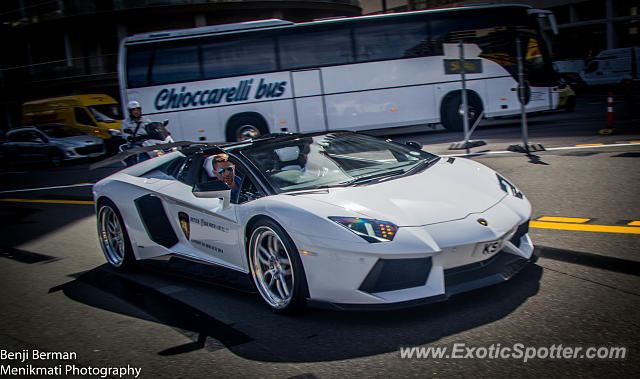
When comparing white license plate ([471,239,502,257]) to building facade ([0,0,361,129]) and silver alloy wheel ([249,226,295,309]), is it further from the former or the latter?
building facade ([0,0,361,129])

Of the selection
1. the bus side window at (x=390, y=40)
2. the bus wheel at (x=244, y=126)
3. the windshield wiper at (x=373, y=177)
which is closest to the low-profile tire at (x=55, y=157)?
the bus wheel at (x=244, y=126)

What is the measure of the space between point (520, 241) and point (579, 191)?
129 inches

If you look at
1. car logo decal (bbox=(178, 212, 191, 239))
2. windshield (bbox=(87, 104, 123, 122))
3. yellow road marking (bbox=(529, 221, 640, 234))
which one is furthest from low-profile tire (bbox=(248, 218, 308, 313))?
windshield (bbox=(87, 104, 123, 122))

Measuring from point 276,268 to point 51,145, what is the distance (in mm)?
18116

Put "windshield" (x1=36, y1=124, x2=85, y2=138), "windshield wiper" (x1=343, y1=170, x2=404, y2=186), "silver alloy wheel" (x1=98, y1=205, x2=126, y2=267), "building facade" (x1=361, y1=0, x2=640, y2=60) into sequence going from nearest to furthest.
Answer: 1. "windshield wiper" (x1=343, y1=170, x2=404, y2=186)
2. "silver alloy wheel" (x1=98, y1=205, x2=126, y2=267)
3. "windshield" (x1=36, y1=124, x2=85, y2=138)
4. "building facade" (x1=361, y1=0, x2=640, y2=60)

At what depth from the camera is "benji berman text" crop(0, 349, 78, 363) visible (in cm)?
378

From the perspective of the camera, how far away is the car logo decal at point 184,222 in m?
4.94

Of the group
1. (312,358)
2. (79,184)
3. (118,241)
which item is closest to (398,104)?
(79,184)

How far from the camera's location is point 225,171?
4703mm

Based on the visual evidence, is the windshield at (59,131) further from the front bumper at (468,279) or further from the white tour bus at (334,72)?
the front bumper at (468,279)

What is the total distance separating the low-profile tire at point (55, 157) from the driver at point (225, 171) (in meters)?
16.7

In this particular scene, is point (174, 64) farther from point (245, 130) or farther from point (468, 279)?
point (468, 279)

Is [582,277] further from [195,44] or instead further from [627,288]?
[195,44]

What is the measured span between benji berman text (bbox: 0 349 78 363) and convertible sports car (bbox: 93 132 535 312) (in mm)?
1271
